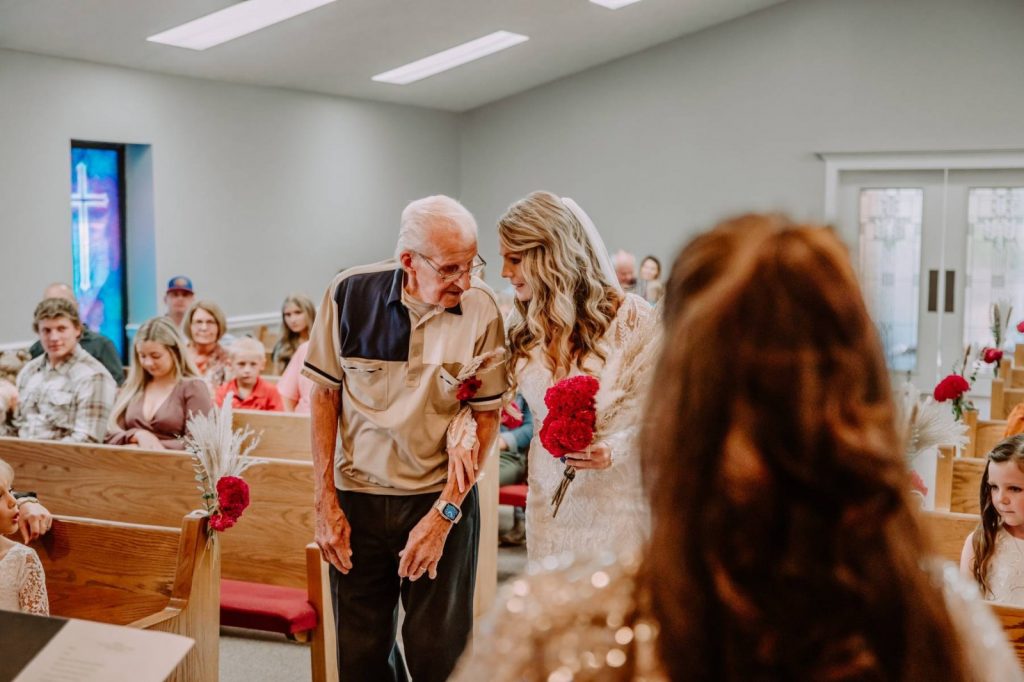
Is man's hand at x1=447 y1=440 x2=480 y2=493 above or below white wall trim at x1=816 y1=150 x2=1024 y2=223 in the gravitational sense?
below

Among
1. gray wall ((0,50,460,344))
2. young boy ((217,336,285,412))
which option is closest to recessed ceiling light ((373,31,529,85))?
gray wall ((0,50,460,344))

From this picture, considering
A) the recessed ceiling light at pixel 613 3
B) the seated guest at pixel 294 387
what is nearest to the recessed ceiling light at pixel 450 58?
the recessed ceiling light at pixel 613 3

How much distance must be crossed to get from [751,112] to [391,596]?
10.2m

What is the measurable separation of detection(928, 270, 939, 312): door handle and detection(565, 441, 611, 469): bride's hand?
969 cm

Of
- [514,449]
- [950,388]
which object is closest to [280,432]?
[514,449]

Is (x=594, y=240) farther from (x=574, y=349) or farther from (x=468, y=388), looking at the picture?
(x=468, y=388)

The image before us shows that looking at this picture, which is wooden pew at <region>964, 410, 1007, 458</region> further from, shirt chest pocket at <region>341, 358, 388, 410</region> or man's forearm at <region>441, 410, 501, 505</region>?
shirt chest pocket at <region>341, 358, 388, 410</region>

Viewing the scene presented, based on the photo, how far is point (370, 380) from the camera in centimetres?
278

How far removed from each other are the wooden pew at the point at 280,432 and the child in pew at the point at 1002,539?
2.96 meters

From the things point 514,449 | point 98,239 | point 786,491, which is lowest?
point 514,449

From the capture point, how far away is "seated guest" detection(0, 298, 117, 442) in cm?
544

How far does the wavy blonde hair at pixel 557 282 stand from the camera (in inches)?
112

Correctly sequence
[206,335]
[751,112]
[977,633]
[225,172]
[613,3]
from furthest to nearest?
[751,112]
[613,3]
[225,172]
[206,335]
[977,633]

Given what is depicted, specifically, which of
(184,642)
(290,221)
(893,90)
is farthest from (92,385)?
(893,90)
